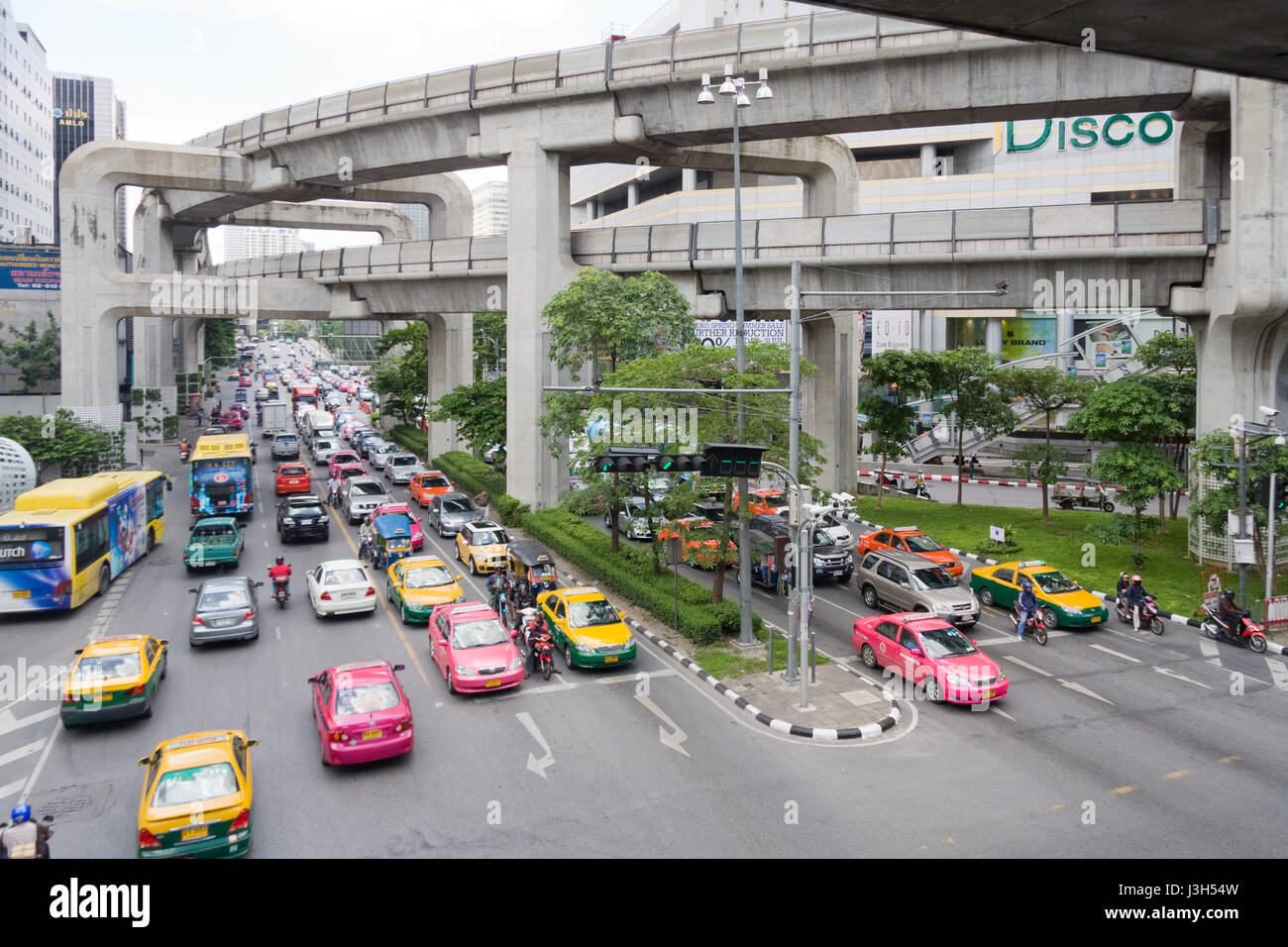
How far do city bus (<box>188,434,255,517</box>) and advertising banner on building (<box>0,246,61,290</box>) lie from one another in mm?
31189

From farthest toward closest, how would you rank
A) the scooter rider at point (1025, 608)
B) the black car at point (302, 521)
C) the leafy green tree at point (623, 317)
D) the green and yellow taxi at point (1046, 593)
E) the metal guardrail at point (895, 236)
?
the black car at point (302, 521), the leafy green tree at point (623, 317), the metal guardrail at point (895, 236), the green and yellow taxi at point (1046, 593), the scooter rider at point (1025, 608)

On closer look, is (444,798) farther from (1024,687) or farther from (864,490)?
(864,490)

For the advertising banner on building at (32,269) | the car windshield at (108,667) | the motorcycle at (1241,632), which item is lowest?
the motorcycle at (1241,632)

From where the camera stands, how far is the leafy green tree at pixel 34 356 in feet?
194

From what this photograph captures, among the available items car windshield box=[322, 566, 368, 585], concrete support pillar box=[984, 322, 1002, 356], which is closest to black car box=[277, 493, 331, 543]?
car windshield box=[322, 566, 368, 585]

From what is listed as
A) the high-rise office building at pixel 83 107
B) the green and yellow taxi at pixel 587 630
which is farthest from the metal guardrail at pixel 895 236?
the high-rise office building at pixel 83 107

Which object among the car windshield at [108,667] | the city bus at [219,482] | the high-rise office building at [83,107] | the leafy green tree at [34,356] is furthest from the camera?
the high-rise office building at [83,107]

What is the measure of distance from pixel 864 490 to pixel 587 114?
2570 centimetres

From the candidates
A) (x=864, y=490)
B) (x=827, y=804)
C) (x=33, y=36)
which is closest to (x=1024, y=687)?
(x=827, y=804)

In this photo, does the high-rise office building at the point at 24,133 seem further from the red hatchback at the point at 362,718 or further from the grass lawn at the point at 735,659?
the grass lawn at the point at 735,659

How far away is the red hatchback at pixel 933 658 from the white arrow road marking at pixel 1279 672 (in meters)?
6.10

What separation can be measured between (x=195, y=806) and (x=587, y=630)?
9.62 m

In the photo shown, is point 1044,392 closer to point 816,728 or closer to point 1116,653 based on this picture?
point 1116,653

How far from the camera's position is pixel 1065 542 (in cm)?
3312
